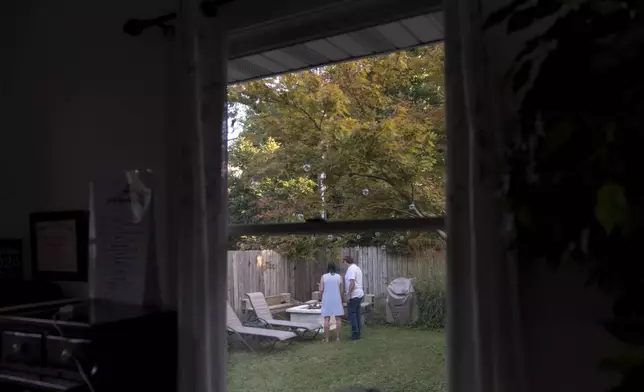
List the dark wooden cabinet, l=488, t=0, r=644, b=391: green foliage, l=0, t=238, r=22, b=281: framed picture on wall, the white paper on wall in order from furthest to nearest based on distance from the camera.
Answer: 1. l=0, t=238, r=22, b=281: framed picture on wall
2. the white paper on wall
3. the dark wooden cabinet
4. l=488, t=0, r=644, b=391: green foliage

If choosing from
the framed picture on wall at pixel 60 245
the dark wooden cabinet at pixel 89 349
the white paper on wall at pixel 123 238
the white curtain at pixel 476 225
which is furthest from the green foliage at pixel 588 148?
the framed picture on wall at pixel 60 245

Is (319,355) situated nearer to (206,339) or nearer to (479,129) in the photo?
(206,339)

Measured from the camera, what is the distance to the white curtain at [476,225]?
1.30 meters

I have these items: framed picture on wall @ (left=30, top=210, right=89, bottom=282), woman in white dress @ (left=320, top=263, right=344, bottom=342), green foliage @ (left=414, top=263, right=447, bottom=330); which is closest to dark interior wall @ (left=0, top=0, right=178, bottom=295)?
framed picture on wall @ (left=30, top=210, right=89, bottom=282)

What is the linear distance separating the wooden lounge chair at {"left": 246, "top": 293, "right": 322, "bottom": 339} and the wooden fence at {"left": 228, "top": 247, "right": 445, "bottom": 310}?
3cm

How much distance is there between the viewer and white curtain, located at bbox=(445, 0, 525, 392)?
51.4 inches

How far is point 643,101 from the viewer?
978 mm

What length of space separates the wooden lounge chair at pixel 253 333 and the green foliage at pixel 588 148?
1078mm

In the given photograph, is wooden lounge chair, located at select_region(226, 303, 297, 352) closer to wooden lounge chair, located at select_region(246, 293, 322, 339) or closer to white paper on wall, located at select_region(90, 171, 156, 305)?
wooden lounge chair, located at select_region(246, 293, 322, 339)

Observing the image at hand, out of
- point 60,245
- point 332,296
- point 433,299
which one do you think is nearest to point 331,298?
point 332,296

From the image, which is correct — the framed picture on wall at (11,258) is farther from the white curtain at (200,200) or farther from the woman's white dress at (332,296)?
the woman's white dress at (332,296)

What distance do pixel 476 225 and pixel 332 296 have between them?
0.69 m

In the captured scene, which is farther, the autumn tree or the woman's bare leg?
the woman's bare leg

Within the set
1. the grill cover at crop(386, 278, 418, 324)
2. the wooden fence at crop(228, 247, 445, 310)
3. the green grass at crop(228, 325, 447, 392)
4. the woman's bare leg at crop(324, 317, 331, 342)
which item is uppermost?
the wooden fence at crop(228, 247, 445, 310)
